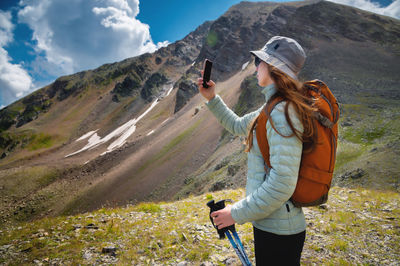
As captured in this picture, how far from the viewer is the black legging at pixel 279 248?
7.85 ft

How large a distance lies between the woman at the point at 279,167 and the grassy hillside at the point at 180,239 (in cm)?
358

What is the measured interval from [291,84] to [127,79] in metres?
151

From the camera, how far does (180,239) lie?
21.8 ft

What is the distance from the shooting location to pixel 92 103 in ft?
457

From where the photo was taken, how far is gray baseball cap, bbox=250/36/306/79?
7.38ft

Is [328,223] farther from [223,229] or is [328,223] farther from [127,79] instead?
[127,79]

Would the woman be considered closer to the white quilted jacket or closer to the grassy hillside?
the white quilted jacket

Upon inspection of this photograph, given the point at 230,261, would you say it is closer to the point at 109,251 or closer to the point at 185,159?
the point at 109,251

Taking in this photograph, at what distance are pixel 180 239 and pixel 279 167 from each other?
5843 millimetres

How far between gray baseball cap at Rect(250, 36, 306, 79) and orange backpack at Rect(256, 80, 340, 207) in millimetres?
294

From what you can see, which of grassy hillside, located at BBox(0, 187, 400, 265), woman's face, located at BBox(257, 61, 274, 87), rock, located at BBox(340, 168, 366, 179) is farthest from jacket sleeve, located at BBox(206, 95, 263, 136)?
rock, located at BBox(340, 168, 366, 179)

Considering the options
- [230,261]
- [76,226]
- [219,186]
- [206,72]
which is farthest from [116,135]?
[206,72]

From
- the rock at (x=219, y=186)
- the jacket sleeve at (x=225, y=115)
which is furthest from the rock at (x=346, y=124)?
the jacket sleeve at (x=225, y=115)

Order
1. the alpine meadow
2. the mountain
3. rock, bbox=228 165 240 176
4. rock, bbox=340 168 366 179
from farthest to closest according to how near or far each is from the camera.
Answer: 1. the mountain
2. rock, bbox=228 165 240 176
3. rock, bbox=340 168 366 179
4. the alpine meadow
